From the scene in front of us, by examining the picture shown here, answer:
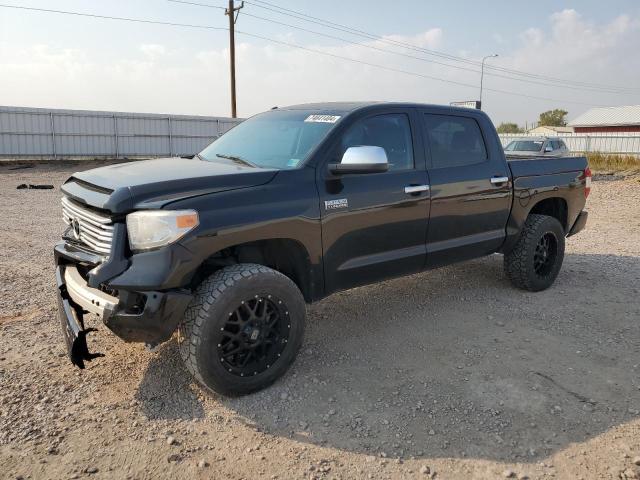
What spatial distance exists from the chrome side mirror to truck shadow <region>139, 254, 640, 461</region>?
140 cm

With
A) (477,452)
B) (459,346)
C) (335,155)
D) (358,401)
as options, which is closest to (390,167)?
(335,155)

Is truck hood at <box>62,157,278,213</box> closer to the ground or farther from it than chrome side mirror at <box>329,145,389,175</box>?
closer to the ground

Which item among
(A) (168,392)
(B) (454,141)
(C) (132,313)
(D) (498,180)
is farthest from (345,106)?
(A) (168,392)

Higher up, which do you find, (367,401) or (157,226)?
(157,226)

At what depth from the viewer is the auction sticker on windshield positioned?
3.98m

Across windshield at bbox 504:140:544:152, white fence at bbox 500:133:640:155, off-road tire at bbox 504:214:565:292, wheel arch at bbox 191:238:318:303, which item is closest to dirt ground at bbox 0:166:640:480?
off-road tire at bbox 504:214:565:292

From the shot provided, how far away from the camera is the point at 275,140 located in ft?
13.7

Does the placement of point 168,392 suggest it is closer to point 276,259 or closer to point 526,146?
point 276,259

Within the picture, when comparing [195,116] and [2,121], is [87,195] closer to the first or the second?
[2,121]

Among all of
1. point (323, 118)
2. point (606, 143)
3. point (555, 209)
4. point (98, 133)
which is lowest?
point (555, 209)

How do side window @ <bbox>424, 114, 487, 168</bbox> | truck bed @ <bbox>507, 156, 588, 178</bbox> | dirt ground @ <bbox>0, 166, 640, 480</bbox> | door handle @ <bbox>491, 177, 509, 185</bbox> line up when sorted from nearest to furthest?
dirt ground @ <bbox>0, 166, 640, 480</bbox> < side window @ <bbox>424, 114, 487, 168</bbox> < door handle @ <bbox>491, 177, 509, 185</bbox> < truck bed @ <bbox>507, 156, 588, 178</bbox>

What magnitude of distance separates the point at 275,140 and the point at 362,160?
935 millimetres

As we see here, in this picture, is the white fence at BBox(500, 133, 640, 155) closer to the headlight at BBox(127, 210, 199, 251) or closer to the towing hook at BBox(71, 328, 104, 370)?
the headlight at BBox(127, 210, 199, 251)

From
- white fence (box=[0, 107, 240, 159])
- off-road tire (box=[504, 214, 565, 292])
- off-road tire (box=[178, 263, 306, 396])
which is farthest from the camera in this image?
white fence (box=[0, 107, 240, 159])
